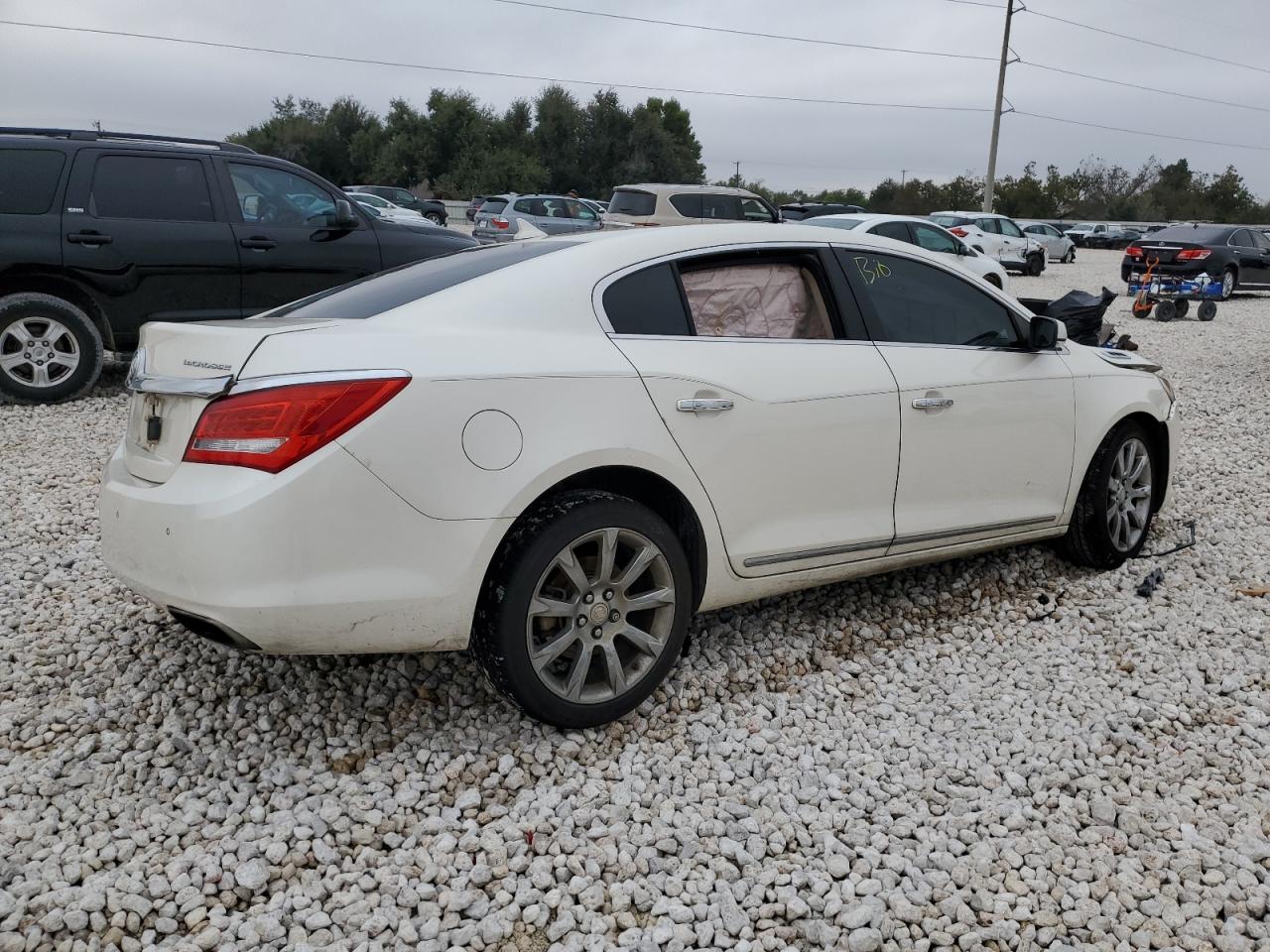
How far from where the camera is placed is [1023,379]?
4504 millimetres

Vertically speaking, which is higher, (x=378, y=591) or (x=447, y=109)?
(x=447, y=109)

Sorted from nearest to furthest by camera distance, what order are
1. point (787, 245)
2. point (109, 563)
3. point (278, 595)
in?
point (278, 595) → point (109, 563) → point (787, 245)

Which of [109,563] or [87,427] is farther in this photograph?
[87,427]

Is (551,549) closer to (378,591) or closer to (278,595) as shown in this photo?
(378,591)

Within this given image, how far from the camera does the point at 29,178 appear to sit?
7988 millimetres

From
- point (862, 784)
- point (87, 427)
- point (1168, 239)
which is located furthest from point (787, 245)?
point (1168, 239)

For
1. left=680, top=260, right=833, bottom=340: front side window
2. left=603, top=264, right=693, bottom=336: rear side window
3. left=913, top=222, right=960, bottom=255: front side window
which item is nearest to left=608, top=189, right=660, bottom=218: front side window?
left=913, top=222, right=960, bottom=255: front side window

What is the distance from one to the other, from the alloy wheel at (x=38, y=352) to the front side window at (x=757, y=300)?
20.2ft

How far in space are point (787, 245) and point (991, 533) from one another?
149cm

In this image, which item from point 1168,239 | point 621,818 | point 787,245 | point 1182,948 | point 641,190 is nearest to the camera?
point 1182,948

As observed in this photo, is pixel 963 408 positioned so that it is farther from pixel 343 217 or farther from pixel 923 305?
pixel 343 217

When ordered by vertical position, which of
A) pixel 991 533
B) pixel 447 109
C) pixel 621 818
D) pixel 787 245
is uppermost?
pixel 447 109

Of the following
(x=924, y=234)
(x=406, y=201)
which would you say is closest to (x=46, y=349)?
(x=924, y=234)

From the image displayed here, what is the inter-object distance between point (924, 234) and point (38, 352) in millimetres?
13414
